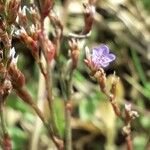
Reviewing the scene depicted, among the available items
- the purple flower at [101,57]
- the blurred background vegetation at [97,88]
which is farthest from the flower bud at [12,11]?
the blurred background vegetation at [97,88]

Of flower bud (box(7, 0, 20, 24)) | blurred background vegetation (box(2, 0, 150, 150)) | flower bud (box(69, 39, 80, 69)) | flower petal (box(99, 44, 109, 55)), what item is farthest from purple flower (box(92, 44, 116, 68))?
blurred background vegetation (box(2, 0, 150, 150))

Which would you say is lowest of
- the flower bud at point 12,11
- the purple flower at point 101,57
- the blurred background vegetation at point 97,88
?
the blurred background vegetation at point 97,88

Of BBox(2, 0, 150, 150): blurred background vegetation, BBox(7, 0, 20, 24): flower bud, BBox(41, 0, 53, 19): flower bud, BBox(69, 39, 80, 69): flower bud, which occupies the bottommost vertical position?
BBox(2, 0, 150, 150): blurred background vegetation

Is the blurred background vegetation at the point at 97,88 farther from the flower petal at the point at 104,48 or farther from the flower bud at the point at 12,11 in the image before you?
the flower bud at the point at 12,11

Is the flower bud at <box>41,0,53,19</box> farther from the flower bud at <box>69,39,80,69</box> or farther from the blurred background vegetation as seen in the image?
the blurred background vegetation

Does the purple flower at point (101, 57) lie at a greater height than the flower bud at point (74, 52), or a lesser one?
greater

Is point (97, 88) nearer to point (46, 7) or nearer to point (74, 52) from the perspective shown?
point (74, 52)

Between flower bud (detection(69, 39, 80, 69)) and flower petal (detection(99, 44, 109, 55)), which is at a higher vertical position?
flower petal (detection(99, 44, 109, 55))

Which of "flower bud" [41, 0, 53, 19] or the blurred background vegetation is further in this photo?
the blurred background vegetation
